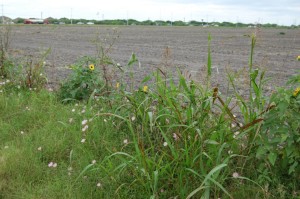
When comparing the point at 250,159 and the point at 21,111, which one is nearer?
the point at 250,159

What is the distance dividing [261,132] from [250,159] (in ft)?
0.74

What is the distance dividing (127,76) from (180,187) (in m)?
4.63

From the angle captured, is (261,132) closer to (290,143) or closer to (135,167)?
(290,143)

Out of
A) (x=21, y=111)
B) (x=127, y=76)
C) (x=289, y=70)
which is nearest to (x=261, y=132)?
(x=21, y=111)

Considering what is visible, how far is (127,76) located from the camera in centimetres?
682

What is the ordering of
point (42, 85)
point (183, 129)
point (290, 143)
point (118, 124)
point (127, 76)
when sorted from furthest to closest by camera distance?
point (127, 76) → point (42, 85) → point (118, 124) → point (183, 129) → point (290, 143)

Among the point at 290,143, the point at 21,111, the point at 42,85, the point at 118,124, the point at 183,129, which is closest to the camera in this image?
the point at 290,143

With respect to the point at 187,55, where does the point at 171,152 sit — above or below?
below

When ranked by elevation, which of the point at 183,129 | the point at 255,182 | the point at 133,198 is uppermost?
the point at 183,129

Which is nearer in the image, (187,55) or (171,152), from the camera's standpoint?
(171,152)

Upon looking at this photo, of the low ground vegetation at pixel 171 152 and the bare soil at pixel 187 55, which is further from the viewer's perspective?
the bare soil at pixel 187 55

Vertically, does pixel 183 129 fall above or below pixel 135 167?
above

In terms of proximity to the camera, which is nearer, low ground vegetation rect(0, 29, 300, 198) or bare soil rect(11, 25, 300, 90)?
low ground vegetation rect(0, 29, 300, 198)

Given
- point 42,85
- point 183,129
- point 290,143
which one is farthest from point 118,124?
point 42,85
